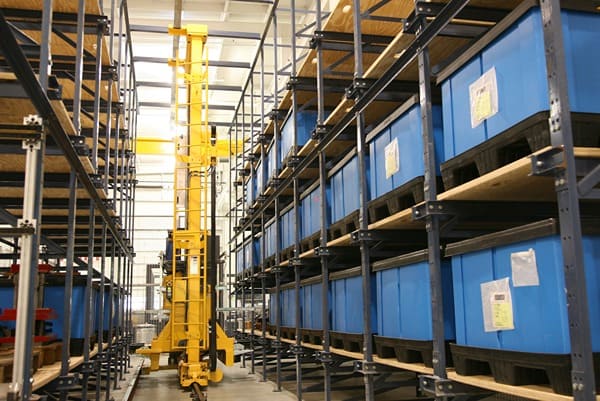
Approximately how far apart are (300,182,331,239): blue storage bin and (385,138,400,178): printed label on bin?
1902 mm

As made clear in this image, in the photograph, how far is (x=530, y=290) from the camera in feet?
10.1

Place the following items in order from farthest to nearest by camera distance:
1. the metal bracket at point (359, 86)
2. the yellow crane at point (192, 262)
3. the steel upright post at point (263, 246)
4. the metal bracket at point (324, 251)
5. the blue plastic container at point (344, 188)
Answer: the steel upright post at point (263, 246) → the yellow crane at point (192, 262) → the metal bracket at point (324, 251) → the blue plastic container at point (344, 188) → the metal bracket at point (359, 86)

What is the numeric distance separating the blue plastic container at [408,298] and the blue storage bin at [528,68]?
112 centimetres

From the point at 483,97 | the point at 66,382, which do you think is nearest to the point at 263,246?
the point at 66,382

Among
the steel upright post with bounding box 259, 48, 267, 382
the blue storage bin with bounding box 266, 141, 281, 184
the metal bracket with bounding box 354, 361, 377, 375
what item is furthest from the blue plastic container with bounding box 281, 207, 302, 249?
the metal bracket with bounding box 354, 361, 377, 375

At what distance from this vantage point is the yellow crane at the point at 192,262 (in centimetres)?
939

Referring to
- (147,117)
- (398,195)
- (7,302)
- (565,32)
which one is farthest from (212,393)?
(147,117)

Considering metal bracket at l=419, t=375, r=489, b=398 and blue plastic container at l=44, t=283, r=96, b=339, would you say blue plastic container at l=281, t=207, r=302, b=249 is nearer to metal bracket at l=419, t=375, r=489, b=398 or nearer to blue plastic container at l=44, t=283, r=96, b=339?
blue plastic container at l=44, t=283, r=96, b=339

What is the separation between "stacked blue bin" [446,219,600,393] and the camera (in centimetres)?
290

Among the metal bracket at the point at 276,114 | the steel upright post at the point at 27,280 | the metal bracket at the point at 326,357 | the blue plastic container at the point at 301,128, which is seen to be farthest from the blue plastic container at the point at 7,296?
the metal bracket at the point at 276,114

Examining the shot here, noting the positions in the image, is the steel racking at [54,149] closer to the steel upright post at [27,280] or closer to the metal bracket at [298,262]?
the steel upright post at [27,280]

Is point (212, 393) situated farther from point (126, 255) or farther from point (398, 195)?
point (398, 195)

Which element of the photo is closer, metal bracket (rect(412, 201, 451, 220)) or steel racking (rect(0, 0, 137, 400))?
steel racking (rect(0, 0, 137, 400))

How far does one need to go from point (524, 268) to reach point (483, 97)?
1094 millimetres
